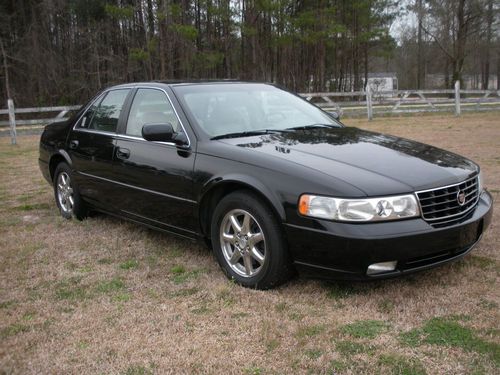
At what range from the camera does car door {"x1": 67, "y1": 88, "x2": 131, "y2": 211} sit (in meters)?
4.77

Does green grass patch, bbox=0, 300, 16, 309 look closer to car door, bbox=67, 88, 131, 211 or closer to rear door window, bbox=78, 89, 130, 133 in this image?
car door, bbox=67, 88, 131, 211

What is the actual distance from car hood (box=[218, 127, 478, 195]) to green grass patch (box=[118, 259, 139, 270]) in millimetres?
1254

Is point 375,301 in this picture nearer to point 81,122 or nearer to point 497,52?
point 81,122

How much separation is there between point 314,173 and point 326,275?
631 millimetres

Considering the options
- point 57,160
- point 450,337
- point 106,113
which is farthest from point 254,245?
point 57,160

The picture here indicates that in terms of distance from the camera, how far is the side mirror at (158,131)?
3.88 metres

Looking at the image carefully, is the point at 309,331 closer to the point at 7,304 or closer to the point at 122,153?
the point at 7,304

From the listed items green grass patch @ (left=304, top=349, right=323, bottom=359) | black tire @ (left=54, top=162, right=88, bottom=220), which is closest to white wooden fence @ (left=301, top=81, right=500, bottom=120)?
black tire @ (left=54, top=162, right=88, bottom=220)

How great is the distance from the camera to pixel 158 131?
12.7 ft

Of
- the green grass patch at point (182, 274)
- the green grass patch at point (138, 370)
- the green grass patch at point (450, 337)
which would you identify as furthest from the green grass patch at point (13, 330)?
the green grass patch at point (450, 337)

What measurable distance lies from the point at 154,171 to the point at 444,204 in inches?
85.7

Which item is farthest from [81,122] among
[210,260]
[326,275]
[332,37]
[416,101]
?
[332,37]

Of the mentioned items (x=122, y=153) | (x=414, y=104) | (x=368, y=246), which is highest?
(x=414, y=104)

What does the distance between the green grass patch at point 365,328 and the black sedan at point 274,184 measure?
28 centimetres
